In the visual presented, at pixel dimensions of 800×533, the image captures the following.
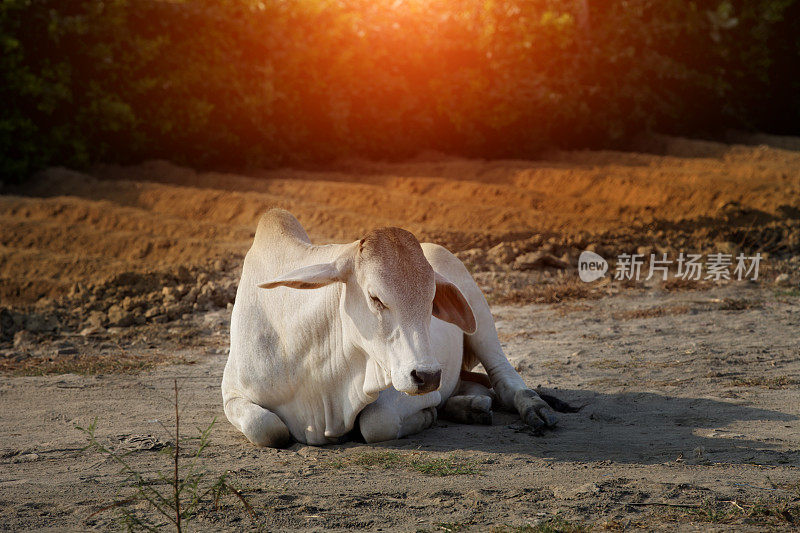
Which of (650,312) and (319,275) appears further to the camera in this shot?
(650,312)

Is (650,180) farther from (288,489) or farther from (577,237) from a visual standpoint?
(288,489)

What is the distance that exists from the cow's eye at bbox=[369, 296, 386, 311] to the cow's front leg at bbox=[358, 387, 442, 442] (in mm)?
845

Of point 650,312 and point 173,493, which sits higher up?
point 650,312

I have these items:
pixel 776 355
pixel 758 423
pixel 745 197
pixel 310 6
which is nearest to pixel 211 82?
pixel 310 6

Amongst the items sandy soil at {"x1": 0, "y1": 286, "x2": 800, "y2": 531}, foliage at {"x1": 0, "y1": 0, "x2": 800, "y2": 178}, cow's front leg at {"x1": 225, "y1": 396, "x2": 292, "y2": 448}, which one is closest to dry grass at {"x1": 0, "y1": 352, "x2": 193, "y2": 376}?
sandy soil at {"x1": 0, "y1": 286, "x2": 800, "y2": 531}

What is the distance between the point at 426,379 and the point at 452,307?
2.23ft

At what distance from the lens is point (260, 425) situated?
4.50m

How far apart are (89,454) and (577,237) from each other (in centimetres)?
716

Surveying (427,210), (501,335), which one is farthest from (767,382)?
(427,210)

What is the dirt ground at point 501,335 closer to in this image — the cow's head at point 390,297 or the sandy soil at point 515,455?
the sandy soil at point 515,455

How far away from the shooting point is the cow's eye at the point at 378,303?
390 cm

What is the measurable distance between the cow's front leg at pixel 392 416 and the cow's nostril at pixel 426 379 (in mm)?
899

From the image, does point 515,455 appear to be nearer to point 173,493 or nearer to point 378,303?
point 378,303

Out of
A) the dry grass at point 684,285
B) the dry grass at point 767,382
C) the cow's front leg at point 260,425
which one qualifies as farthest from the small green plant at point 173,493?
the dry grass at point 684,285
